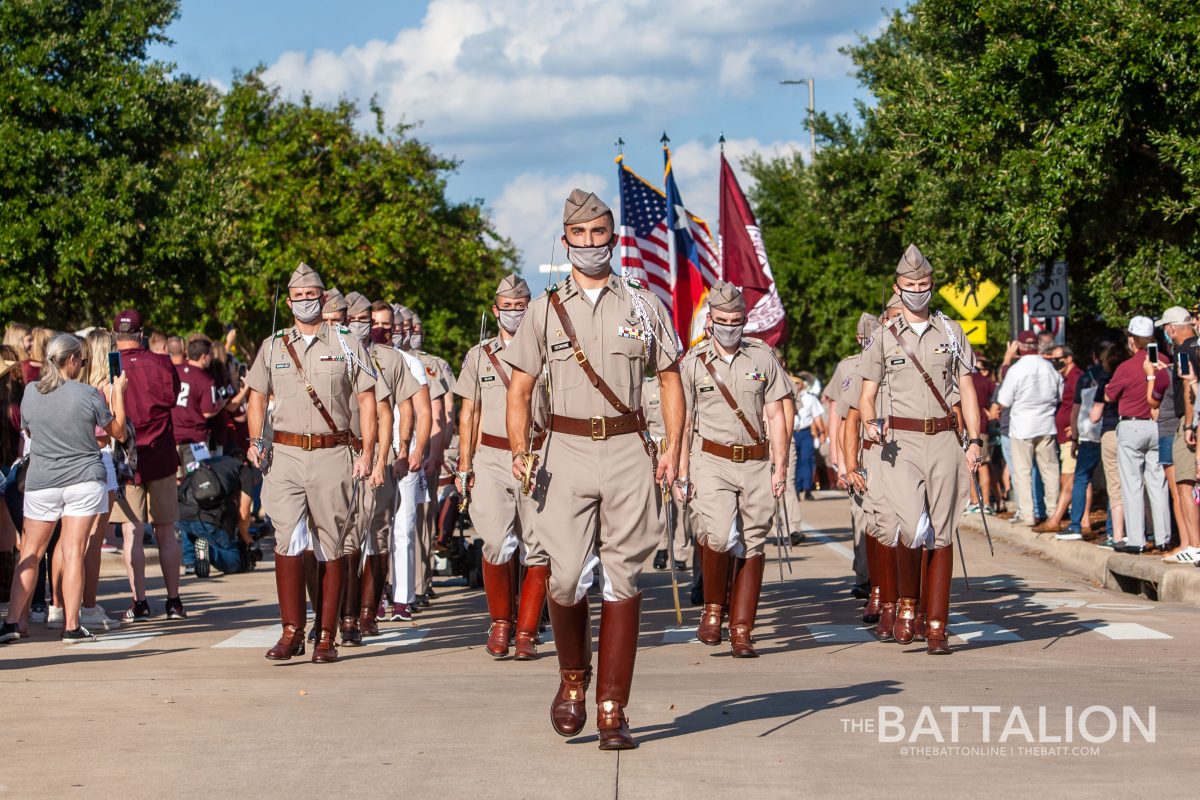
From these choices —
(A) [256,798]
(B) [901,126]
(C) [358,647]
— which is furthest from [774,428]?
(B) [901,126]

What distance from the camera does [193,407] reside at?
1803 centimetres

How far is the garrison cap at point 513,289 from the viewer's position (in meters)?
12.0

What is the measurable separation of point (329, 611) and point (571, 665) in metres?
3.27

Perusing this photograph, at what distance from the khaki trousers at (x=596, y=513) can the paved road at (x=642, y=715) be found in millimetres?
701

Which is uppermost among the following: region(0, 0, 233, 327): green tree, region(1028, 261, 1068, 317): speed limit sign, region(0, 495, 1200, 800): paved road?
region(0, 0, 233, 327): green tree

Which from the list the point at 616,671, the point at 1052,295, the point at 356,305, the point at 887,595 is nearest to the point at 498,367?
the point at 356,305

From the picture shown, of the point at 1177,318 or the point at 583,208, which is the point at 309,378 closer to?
the point at 583,208

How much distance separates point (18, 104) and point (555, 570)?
26.9 metres

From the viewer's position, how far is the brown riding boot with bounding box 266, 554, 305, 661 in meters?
10.7

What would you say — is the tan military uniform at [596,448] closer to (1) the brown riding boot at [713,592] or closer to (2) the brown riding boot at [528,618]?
(2) the brown riding boot at [528,618]

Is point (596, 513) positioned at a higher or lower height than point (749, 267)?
lower

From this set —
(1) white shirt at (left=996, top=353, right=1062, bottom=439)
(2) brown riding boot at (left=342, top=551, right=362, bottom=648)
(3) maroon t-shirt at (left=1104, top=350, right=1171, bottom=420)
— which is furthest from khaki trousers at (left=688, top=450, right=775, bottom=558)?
(1) white shirt at (left=996, top=353, right=1062, bottom=439)

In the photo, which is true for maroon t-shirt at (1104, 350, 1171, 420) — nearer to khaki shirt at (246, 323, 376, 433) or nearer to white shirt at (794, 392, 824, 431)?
khaki shirt at (246, 323, 376, 433)

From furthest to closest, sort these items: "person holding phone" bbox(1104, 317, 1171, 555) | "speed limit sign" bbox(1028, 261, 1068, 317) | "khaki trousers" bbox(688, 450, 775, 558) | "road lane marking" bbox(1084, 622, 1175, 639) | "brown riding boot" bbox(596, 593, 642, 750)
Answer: "speed limit sign" bbox(1028, 261, 1068, 317) < "person holding phone" bbox(1104, 317, 1171, 555) < "road lane marking" bbox(1084, 622, 1175, 639) < "khaki trousers" bbox(688, 450, 775, 558) < "brown riding boot" bbox(596, 593, 642, 750)
